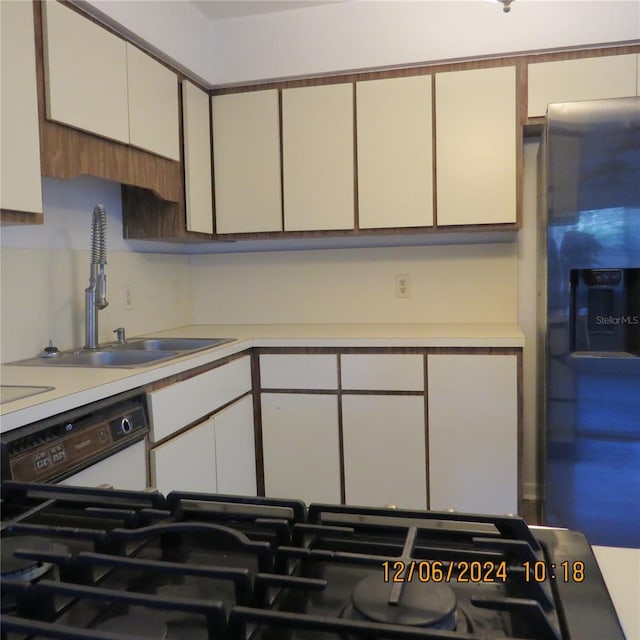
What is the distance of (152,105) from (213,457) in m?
1.34

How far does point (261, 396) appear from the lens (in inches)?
97.7

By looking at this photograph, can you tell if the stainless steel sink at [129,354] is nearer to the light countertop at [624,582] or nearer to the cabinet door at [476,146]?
the cabinet door at [476,146]

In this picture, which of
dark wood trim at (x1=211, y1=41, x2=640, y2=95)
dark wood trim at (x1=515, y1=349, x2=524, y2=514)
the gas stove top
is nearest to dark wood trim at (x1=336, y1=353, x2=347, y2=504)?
dark wood trim at (x1=515, y1=349, x2=524, y2=514)

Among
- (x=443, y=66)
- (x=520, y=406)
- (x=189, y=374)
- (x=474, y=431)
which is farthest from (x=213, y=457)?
(x=443, y=66)

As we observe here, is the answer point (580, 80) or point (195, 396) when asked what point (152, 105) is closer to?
point (195, 396)

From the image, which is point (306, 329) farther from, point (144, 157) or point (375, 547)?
point (375, 547)

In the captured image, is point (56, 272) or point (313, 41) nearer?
point (56, 272)

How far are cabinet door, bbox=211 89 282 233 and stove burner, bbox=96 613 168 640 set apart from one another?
2.29m

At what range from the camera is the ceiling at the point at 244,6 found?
2480 millimetres

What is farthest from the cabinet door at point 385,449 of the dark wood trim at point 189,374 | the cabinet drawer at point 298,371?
the dark wood trim at point 189,374

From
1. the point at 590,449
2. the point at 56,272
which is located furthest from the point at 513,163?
the point at 56,272

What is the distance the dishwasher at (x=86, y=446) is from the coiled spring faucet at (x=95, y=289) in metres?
0.58

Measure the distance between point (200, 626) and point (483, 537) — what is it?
0.29 m

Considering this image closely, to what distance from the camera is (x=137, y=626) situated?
1.60 ft
